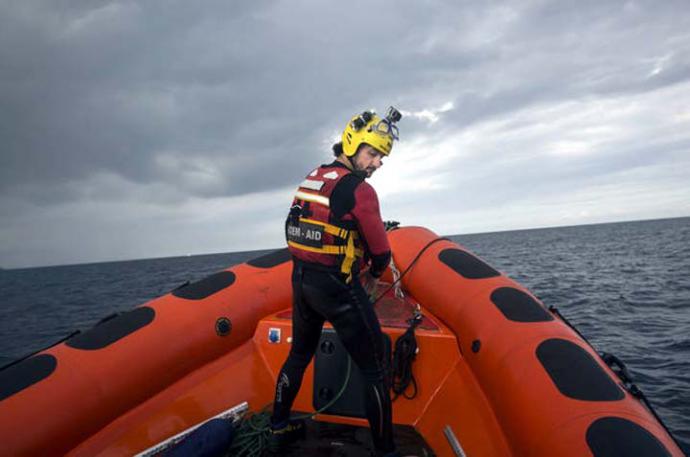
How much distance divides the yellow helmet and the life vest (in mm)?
184

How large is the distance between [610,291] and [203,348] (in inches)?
500

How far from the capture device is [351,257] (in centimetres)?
218

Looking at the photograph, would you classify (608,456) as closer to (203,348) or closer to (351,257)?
(351,257)

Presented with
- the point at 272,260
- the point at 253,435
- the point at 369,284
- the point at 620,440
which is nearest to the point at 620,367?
the point at 620,440

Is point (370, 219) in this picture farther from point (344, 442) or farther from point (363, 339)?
point (344, 442)

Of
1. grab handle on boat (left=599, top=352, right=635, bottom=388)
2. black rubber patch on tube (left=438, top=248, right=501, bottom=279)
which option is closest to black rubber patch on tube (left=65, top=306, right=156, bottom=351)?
black rubber patch on tube (left=438, top=248, right=501, bottom=279)

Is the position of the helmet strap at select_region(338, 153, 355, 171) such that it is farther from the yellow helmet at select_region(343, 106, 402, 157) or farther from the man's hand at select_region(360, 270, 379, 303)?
the man's hand at select_region(360, 270, 379, 303)

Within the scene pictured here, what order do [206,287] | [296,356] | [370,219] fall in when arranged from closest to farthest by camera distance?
1. [370,219]
2. [296,356]
3. [206,287]

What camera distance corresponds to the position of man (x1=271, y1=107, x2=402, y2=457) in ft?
6.91

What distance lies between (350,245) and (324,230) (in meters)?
0.17

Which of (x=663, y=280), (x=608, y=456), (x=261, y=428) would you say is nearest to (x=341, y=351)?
(x=261, y=428)

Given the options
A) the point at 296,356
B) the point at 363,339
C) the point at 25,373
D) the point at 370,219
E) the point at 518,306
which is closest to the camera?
the point at 370,219

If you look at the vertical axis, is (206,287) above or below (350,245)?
below

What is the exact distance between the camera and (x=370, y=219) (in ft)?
6.85
